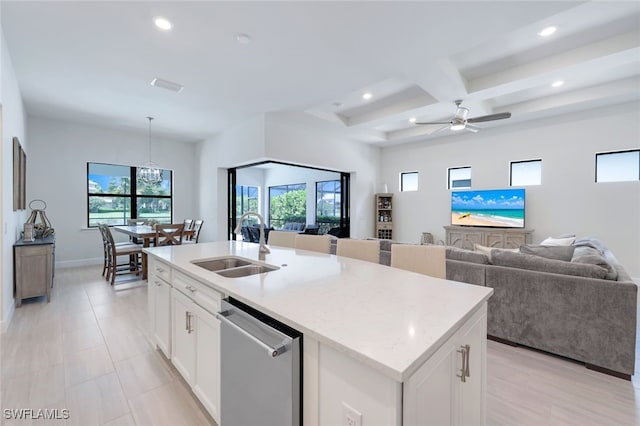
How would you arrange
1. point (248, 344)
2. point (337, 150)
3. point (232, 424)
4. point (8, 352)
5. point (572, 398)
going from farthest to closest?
point (337, 150) → point (8, 352) → point (572, 398) → point (232, 424) → point (248, 344)

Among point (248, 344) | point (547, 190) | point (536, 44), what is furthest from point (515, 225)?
point (248, 344)

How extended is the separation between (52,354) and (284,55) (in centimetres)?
355

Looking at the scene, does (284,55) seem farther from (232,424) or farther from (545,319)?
(545,319)

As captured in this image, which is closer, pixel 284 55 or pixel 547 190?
pixel 284 55

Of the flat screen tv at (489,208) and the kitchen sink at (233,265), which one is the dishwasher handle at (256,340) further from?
the flat screen tv at (489,208)

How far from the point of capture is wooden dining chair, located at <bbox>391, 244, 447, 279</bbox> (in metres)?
2.15

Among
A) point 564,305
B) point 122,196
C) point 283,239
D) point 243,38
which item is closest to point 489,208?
point 564,305

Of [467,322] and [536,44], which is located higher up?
[536,44]

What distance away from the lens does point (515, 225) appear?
18.4 feet

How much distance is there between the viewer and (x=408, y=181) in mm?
7512

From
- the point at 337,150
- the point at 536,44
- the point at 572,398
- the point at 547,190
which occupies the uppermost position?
the point at 536,44

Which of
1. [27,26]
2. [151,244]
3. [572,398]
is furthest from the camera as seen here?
[151,244]

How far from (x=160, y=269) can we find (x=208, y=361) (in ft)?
3.36

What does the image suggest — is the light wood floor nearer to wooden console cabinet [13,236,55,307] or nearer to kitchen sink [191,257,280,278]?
wooden console cabinet [13,236,55,307]
